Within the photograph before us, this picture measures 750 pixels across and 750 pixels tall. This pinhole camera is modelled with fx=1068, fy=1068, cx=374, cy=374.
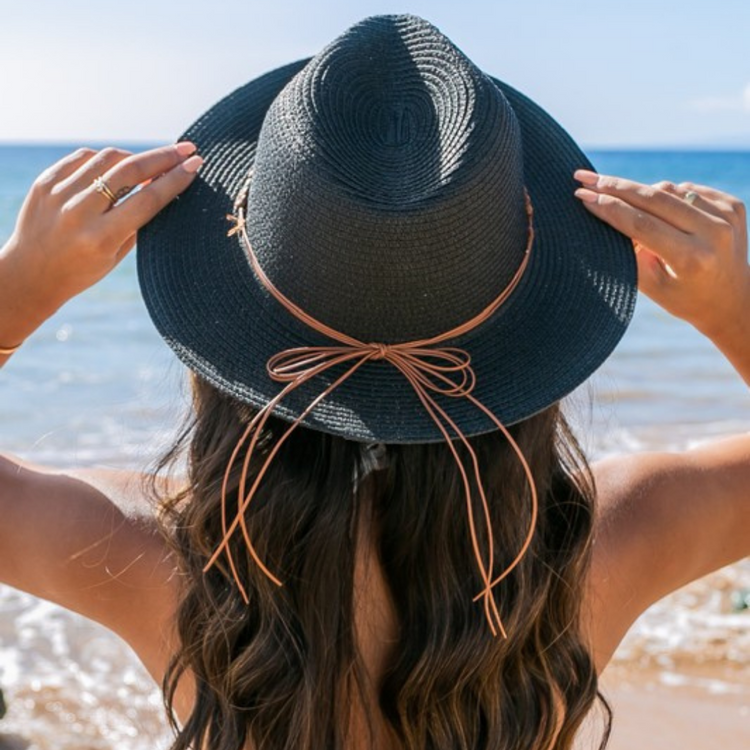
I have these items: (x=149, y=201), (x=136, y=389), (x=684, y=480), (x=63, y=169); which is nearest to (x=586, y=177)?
(x=684, y=480)

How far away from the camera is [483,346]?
1.33 meters

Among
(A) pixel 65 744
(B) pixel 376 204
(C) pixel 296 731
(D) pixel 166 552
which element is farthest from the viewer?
(A) pixel 65 744

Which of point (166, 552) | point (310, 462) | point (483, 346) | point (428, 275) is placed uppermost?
point (428, 275)

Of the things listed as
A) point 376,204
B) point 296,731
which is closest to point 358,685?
point 296,731

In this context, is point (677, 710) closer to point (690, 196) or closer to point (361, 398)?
point (690, 196)

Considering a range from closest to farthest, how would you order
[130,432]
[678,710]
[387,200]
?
[387,200], [678,710], [130,432]

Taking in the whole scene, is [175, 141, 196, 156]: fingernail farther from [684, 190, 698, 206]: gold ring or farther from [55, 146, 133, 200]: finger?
[684, 190, 698, 206]: gold ring

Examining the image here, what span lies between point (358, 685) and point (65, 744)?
2342 mm

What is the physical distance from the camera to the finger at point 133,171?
140cm

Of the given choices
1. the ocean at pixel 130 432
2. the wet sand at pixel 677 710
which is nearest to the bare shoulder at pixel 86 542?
the ocean at pixel 130 432

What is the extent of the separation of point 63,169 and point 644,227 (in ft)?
2.58

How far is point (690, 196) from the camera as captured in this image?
148 centimetres

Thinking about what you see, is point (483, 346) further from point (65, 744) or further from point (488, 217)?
point (65, 744)

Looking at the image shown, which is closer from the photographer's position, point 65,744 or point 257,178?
point 257,178
